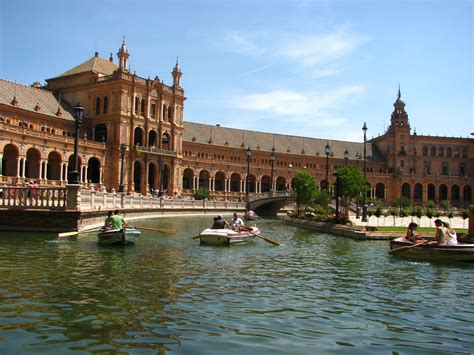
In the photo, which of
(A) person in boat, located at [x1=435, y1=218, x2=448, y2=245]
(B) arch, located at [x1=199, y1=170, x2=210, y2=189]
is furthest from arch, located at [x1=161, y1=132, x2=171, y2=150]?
(A) person in boat, located at [x1=435, y1=218, x2=448, y2=245]

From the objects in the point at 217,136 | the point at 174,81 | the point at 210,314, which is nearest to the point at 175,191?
the point at 174,81

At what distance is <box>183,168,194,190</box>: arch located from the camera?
95000 mm

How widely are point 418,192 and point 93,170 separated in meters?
78.6

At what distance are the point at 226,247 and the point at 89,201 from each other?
1163 cm

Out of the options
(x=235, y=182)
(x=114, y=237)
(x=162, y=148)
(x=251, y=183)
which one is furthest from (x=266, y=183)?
(x=114, y=237)

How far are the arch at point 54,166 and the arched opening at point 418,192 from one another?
8316 centimetres

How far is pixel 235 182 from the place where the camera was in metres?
103

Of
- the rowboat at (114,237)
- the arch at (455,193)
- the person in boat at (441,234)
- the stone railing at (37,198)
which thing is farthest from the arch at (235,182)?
the person in boat at (441,234)

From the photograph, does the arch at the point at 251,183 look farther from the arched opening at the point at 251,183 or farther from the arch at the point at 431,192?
the arch at the point at 431,192

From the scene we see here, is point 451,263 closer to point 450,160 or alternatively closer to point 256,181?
point 256,181

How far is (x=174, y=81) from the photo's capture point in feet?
284

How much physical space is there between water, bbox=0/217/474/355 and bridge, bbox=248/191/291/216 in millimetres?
54270

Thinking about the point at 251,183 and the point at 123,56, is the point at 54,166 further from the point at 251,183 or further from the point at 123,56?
the point at 251,183

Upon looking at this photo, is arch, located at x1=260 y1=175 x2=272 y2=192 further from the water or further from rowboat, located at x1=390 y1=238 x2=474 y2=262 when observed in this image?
the water
